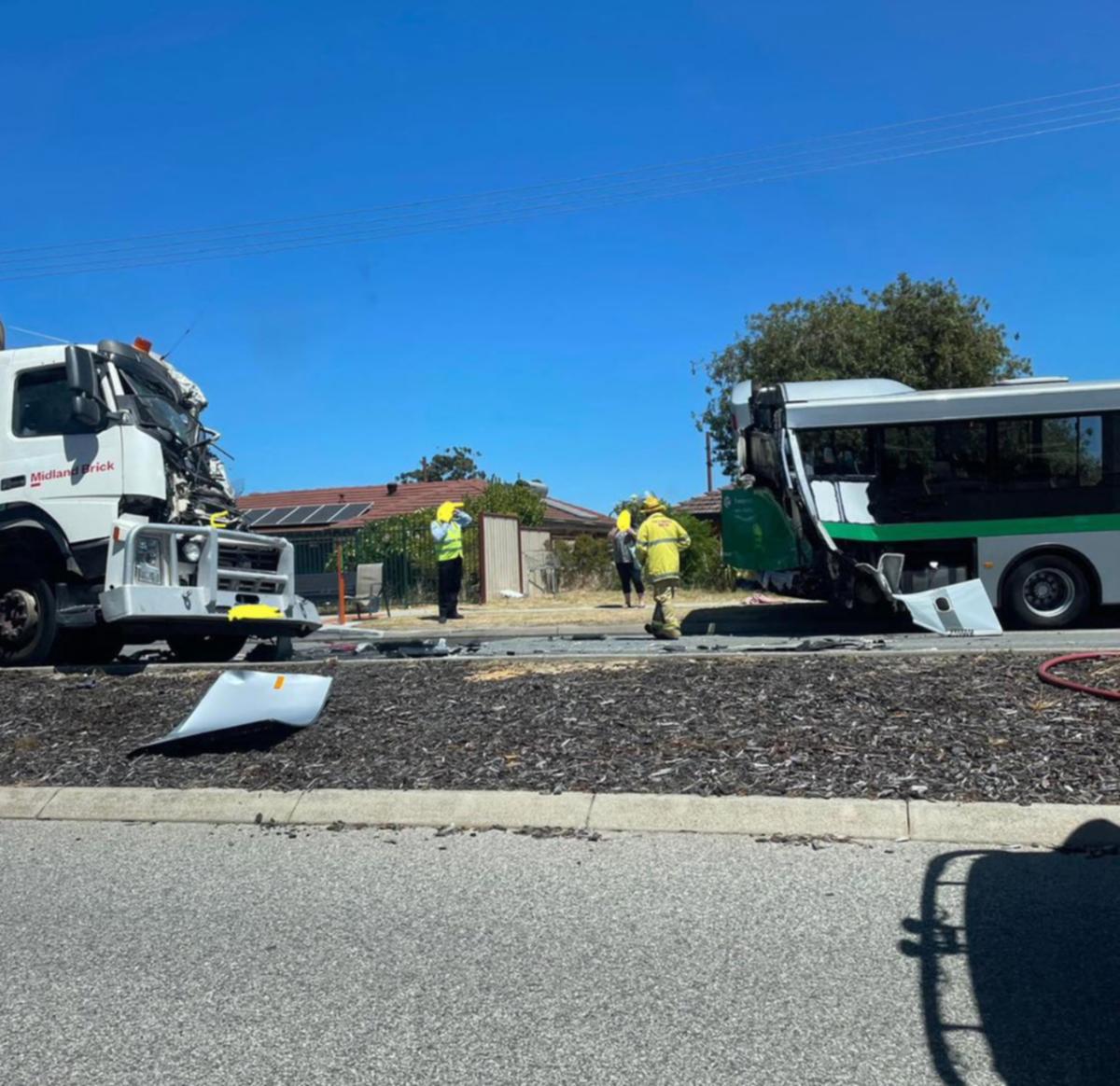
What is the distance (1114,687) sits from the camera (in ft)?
22.1

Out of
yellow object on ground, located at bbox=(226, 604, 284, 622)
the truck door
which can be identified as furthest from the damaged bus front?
the truck door

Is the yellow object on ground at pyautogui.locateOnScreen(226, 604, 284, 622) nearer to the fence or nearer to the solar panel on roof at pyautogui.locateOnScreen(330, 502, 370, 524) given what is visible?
the fence

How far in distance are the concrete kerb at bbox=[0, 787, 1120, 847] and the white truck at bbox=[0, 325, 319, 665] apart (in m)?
2.97

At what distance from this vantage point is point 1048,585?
43.2ft

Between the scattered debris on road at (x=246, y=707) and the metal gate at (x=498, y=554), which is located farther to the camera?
the metal gate at (x=498, y=554)

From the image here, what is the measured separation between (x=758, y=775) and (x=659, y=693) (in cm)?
143

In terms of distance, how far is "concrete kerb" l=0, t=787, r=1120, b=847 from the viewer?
5.17m

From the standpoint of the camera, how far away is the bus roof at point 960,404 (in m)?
13.1

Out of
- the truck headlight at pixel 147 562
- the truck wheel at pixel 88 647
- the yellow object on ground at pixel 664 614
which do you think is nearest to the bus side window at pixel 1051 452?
the yellow object on ground at pixel 664 614

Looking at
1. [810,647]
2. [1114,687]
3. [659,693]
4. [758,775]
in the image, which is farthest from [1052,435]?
[758,775]

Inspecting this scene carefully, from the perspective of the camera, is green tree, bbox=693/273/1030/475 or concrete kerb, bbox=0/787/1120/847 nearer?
concrete kerb, bbox=0/787/1120/847

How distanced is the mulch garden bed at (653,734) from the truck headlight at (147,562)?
131 cm

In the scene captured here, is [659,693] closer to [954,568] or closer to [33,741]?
[33,741]

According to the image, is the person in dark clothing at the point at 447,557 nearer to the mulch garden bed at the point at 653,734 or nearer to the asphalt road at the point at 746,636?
the asphalt road at the point at 746,636
